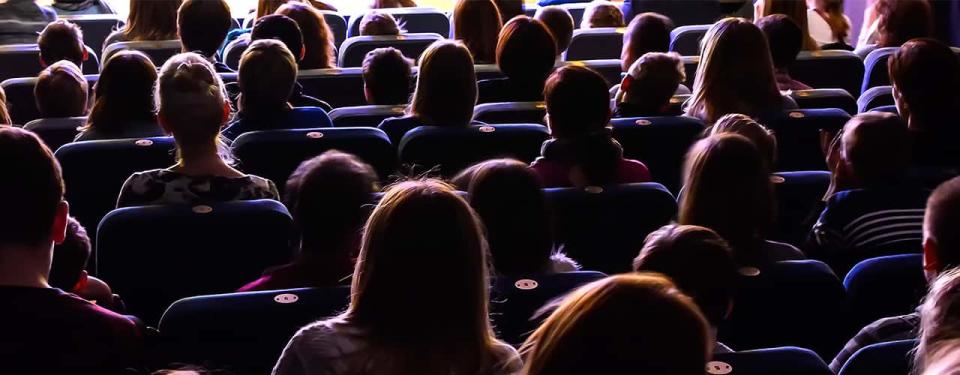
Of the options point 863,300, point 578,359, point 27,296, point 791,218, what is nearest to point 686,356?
point 578,359

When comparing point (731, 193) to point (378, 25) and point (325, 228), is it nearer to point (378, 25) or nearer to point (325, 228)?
point (325, 228)

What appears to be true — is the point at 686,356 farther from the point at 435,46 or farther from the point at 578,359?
the point at 435,46

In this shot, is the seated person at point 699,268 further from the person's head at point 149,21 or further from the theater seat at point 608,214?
the person's head at point 149,21

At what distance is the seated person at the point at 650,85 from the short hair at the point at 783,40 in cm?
71

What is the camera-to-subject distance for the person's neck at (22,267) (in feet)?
6.73

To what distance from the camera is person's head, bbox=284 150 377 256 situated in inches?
103

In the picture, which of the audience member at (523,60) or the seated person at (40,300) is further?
the audience member at (523,60)

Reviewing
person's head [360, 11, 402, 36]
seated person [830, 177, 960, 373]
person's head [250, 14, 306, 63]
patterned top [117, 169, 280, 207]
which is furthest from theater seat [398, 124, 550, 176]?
person's head [360, 11, 402, 36]

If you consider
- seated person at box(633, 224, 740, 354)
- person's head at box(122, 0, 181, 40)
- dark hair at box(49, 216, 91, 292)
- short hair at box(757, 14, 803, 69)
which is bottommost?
person's head at box(122, 0, 181, 40)

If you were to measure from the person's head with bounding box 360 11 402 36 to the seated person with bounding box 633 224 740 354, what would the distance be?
386cm

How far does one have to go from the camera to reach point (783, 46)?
16.0 feet

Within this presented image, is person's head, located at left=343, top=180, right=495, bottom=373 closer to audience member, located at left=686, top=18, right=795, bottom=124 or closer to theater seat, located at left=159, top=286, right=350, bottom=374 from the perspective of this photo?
theater seat, located at left=159, top=286, right=350, bottom=374

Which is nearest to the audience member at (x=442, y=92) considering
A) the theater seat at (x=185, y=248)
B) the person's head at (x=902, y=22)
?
the theater seat at (x=185, y=248)

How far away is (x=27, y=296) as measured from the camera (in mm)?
1988
